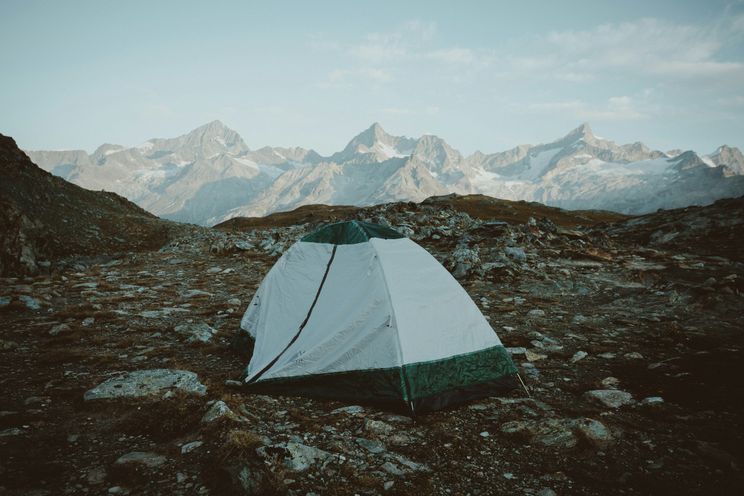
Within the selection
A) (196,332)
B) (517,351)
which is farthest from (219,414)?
(517,351)

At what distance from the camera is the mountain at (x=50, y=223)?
15.5 meters

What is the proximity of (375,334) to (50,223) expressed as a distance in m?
26.5

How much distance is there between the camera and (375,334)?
6.48 m

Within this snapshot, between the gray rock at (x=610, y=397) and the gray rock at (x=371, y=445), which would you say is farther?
the gray rock at (x=610, y=397)

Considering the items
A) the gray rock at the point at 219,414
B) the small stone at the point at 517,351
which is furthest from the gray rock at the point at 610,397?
the gray rock at the point at 219,414

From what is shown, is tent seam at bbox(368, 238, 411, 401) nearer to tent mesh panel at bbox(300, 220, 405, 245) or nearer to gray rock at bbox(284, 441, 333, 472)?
tent mesh panel at bbox(300, 220, 405, 245)

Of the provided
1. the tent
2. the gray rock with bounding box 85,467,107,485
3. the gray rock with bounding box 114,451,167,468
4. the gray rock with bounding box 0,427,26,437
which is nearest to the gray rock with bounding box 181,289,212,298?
the tent

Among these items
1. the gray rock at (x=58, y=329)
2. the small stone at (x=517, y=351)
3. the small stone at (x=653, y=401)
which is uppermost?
the gray rock at (x=58, y=329)

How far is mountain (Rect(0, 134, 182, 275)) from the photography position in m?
15.5

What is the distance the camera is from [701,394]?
6.24m

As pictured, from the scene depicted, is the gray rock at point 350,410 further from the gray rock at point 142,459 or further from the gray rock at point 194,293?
the gray rock at point 194,293

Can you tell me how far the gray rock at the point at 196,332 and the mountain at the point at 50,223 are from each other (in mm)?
10675

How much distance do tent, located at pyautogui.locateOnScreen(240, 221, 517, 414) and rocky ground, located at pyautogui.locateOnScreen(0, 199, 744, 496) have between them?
1.16ft

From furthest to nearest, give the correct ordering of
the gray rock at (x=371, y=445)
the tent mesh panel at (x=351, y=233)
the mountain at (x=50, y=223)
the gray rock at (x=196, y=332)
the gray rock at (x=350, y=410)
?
1. the mountain at (x=50, y=223)
2. the gray rock at (x=196, y=332)
3. the tent mesh panel at (x=351, y=233)
4. the gray rock at (x=350, y=410)
5. the gray rock at (x=371, y=445)
